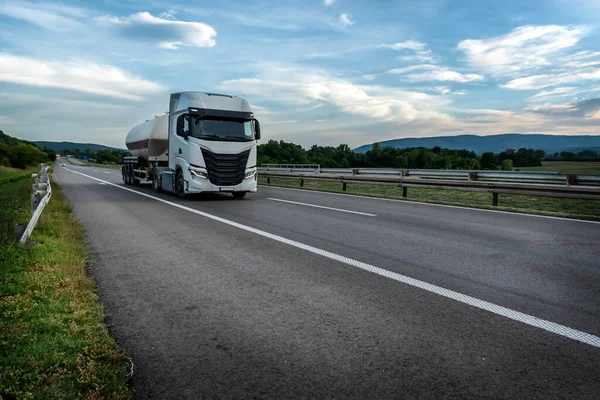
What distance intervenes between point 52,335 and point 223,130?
40.7ft

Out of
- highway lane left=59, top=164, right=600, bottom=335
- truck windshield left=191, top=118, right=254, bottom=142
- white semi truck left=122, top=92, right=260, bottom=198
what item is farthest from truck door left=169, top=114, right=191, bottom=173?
highway lane left=59, top=164, right=600, bottom=335

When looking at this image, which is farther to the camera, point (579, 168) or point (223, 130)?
point (579, 168)

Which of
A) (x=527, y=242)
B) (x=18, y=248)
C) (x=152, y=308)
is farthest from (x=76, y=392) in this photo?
(x=527, y=242)

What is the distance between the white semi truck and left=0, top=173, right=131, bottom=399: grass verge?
914cm

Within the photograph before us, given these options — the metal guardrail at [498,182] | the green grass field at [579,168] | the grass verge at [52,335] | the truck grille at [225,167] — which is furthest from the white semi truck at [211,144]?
the green grass field at [579,168]

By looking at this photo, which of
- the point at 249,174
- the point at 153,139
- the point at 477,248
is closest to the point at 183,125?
the point at 249,174

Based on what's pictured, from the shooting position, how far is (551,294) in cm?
462

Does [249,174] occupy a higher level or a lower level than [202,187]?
higher

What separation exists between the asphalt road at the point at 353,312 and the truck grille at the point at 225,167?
266 inches

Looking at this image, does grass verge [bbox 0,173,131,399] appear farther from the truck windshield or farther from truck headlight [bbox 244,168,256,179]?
truck headlight [bbox 244,168,256,179]

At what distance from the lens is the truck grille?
49.3 ft

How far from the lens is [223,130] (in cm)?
1534

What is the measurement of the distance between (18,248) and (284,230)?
4.39m

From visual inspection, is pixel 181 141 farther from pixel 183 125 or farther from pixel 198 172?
pixel 198 172
